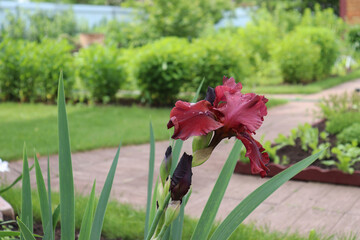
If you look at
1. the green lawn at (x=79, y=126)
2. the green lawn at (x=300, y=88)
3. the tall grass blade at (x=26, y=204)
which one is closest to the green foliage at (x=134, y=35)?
the green lawn at (x=300, y=88)

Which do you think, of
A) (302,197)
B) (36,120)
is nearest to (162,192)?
(302,197)

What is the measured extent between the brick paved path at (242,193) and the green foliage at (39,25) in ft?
17.6

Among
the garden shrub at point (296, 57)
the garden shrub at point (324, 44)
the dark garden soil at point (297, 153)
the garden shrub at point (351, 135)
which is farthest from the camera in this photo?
the garden shrub at point (324, 44)

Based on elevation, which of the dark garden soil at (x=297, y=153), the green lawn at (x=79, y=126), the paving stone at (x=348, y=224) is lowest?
the green lawn at (x=79, y=126)

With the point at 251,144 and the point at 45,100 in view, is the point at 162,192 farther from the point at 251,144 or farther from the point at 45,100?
the point at 45,100

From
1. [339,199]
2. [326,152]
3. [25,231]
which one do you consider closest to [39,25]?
[326,152]

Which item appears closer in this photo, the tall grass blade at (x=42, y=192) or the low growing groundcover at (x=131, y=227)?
the tall grass blade at (x=42, y=192)

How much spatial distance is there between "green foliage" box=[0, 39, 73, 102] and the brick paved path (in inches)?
151

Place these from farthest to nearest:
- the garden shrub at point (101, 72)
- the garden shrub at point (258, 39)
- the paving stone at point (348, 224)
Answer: the garden shrub at point (258, 39)
the garden shrub at point (101, 72)
the paving stone at point (348, 224)

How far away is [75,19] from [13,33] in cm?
1044

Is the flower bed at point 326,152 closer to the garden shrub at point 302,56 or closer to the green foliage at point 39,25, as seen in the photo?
the garden shrub at point 302,56

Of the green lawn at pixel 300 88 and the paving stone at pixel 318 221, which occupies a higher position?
the green lawn at pixel 300 88

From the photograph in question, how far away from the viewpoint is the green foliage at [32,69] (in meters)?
9.02

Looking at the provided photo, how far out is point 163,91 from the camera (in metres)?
8.34
